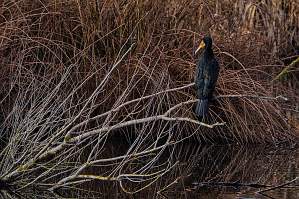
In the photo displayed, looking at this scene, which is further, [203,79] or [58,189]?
[203,79]

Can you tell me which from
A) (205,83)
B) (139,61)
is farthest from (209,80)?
(139,61)

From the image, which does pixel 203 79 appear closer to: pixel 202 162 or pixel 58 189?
pixel 202 162

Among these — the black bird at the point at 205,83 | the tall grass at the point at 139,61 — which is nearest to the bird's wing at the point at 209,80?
the black bird at the point at 205,83

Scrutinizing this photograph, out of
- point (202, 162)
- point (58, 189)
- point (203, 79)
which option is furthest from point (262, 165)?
point (58, 189)

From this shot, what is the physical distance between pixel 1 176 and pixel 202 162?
2.57 meters

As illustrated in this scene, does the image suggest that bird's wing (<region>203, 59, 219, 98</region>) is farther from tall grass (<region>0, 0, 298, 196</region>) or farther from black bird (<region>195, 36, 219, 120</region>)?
tall grass (<region>0, 0, 298, 196</region>)

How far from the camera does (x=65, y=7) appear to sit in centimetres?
952

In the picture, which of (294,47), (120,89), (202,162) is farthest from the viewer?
(294,47)

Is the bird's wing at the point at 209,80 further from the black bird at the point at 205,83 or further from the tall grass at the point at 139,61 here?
the tall grass at the point at 139,61

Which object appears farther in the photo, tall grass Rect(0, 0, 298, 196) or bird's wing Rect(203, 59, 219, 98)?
tall grass Rect(0, 0, 298, 196)

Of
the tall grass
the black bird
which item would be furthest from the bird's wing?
the tall grass

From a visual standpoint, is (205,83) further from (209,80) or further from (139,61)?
(139,61)

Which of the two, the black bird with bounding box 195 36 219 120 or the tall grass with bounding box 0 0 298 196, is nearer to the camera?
the black bird with bounding box 195 36 219 120

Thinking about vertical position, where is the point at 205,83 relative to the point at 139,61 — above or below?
above
